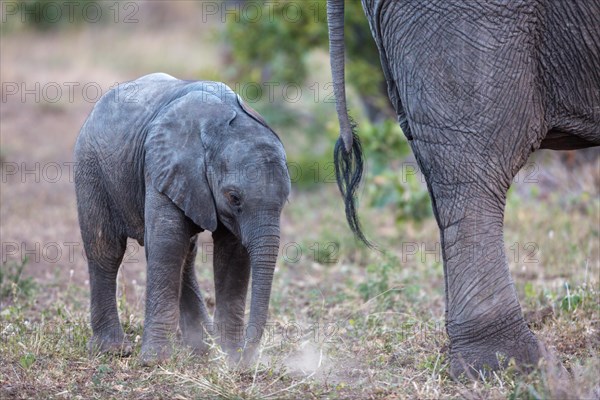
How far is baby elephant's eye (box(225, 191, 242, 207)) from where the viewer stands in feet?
16.7

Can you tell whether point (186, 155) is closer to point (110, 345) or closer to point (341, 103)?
point (341, 103)

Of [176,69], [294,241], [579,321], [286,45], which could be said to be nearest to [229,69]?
[286,45]

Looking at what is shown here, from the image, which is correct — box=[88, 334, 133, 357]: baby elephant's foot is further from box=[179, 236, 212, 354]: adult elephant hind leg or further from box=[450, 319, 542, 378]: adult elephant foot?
box=[450, 319, 542, 378]: adult elephant foot

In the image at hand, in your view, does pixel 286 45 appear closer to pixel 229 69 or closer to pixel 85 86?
pixel 229 69

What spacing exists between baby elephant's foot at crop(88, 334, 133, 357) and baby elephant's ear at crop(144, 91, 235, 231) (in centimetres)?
98

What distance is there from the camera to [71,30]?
23.1m

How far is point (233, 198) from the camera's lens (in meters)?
5.11

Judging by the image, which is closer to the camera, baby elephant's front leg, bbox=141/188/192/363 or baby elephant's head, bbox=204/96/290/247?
baby elephant's head, bbox=204/96/290/247

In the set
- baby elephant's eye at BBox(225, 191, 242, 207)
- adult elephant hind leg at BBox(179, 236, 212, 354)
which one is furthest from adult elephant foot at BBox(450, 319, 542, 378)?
adult elephant hind leg at BBox(179, 236, 212, 354)

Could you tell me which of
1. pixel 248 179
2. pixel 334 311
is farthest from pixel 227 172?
pixel 334 311

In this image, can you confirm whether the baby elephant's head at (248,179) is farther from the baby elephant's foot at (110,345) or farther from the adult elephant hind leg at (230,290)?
the baby elephant's foot at (110,345)

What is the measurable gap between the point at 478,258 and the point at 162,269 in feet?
5.53

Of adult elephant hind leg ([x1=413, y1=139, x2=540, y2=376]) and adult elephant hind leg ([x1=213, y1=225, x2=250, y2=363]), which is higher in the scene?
adult elephant hind leg ([x1=413, y1=139, x2=540, y2=376])

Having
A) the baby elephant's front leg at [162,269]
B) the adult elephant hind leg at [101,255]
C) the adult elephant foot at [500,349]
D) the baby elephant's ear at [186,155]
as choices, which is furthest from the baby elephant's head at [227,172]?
the adult elephant foot at [500,349]
